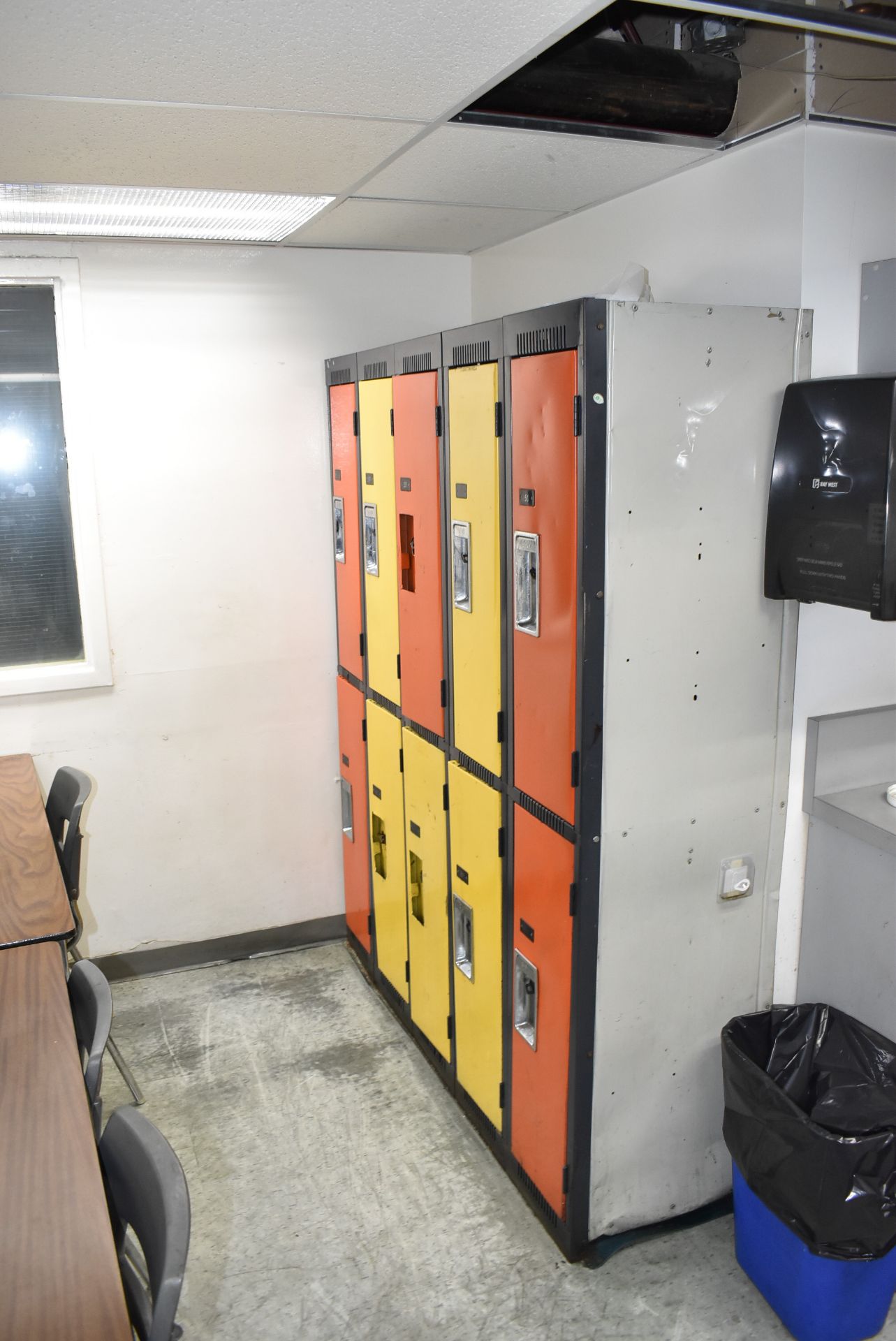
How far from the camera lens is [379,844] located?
3850mm

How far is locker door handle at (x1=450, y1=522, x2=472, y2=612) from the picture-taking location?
284cm

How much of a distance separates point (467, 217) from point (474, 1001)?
8.39 ft

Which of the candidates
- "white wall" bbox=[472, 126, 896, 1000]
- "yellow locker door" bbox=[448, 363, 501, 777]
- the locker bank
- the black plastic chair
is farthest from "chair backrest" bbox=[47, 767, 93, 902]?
"white wall" bbox=[472, 126, 896, 1000]

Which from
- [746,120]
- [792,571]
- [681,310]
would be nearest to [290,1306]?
[792,571]

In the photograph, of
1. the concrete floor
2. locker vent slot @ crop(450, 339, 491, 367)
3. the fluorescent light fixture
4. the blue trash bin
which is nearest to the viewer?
the blue trash bin

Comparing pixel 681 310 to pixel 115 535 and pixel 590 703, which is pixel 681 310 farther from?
pixel 115 535

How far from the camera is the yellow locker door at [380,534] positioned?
11.1 feet

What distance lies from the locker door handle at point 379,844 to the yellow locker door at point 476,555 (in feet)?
3.07

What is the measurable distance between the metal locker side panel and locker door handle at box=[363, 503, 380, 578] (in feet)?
4.67

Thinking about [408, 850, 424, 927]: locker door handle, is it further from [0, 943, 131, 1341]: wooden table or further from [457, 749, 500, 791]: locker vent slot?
[0, 943, 131, 1341]: wooden table

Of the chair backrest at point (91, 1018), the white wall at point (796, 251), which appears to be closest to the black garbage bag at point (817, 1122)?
the white wall at point (796, 251)

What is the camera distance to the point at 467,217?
3.38 metres

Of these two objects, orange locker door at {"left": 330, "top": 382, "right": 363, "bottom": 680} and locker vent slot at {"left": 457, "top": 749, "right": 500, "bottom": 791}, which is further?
orange locker door at {"left": 330, "top": 382, "right": 363, "bottom": 680}

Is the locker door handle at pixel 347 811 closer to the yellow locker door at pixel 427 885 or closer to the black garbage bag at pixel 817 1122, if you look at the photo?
the yellow locker door at pixel 427 885
